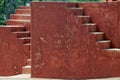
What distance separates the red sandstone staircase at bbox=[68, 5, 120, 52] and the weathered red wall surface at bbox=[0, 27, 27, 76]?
261 cm

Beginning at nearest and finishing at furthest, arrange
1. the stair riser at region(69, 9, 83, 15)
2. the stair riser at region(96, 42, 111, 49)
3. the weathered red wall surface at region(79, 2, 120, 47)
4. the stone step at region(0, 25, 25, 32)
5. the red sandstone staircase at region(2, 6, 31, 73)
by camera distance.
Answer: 1. the stair riser at region(96, 42, 111, 49)
2. the stair riser at region(69, 9, 83, 15)
3. the weathered red wall surface at region(79, 2, 120, 47)
4. the red sandstone staircase at region(2, 6, 31, 73)
5. the stone step at region(0, 25, 25, 32)

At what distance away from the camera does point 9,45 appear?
984 cm

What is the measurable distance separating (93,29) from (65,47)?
73 centimetres

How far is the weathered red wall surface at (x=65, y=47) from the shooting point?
713 cm

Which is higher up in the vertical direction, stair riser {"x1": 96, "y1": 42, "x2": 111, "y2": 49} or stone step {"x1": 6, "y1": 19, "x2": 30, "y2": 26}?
stone step {"x1": 6, "y1": 19, "x2": 30, "y2": 26}

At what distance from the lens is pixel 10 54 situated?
9844 millimetres

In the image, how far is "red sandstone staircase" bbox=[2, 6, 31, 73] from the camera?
9.52 m

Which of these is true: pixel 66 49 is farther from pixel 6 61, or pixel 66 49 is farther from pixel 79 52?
pixel 6 61

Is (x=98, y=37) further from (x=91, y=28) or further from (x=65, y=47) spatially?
(x=65, y=47)

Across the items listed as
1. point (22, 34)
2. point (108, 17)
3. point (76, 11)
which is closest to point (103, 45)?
point (108, 17)

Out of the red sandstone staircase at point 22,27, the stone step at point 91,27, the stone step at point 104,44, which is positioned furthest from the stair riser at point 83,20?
the red sandstone staircase at point 22,27

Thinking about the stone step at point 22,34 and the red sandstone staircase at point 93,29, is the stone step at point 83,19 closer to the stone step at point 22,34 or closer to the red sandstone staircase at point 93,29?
the red sandstone staircase at point 93,29

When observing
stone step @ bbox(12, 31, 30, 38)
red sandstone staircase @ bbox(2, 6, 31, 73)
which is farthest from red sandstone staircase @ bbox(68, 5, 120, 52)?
stone step @ bbox(12, 31, 30, 38)

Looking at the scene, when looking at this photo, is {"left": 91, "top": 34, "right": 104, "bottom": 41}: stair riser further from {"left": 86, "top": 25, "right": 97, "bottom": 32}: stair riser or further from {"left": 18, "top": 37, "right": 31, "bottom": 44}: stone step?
{"left": 18, "top": 37, "right": 31, "bottom": 44}: stone step
